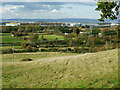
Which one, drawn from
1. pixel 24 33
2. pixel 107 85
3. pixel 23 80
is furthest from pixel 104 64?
pixel 24 33

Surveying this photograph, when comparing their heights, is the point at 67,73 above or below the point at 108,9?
below

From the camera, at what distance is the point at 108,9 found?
10.8m

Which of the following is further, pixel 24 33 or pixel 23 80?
pixel 24 33

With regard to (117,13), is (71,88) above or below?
below

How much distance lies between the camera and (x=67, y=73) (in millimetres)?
9406

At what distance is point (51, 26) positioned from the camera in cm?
5122

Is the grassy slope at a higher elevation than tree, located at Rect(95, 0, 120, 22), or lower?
lower

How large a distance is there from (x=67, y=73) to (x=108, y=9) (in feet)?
13.1

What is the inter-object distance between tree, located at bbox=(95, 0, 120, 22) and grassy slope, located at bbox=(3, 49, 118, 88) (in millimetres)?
1908

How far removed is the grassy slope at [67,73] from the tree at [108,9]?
1.91 metres

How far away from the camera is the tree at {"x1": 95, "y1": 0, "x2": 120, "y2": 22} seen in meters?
10.7

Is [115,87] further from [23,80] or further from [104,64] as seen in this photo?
[23,80]

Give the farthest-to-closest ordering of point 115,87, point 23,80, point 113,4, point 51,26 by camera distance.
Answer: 1. point 51,26
2. point 113,4
3. point 23,80
4. point 115,87

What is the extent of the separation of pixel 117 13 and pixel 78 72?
394cm
